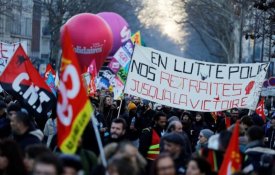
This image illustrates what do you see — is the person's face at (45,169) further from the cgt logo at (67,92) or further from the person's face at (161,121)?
the person's face at (161,121)

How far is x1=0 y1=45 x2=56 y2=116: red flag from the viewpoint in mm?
12836

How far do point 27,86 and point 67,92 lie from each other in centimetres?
477

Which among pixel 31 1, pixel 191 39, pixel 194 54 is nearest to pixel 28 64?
pixel 31 1

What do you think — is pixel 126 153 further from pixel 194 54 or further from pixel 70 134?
pixel 194 54

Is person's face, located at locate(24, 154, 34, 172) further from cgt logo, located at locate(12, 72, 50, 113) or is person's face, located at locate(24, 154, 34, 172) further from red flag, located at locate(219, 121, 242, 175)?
cgt logo, located at locate(12, 72, 50, 113)

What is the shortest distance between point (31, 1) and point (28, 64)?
59082 mm

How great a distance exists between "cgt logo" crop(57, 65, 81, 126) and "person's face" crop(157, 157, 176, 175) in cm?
93

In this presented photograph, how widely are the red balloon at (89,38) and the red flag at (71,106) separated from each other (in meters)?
13.7

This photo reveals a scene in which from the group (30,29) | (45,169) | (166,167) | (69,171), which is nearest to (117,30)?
(166,167)

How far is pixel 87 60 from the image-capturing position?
22.9m

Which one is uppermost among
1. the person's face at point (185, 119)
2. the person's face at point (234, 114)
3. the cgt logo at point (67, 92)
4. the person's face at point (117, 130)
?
the cgt logo at point (67, 92)

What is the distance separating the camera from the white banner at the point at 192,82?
16.3 metres

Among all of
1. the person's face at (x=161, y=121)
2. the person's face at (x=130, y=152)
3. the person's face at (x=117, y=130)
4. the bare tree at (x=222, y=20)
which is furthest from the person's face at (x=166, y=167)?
the bare tree at (x=222, y=20)

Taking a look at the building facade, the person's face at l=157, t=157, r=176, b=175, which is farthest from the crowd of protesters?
the building facade
